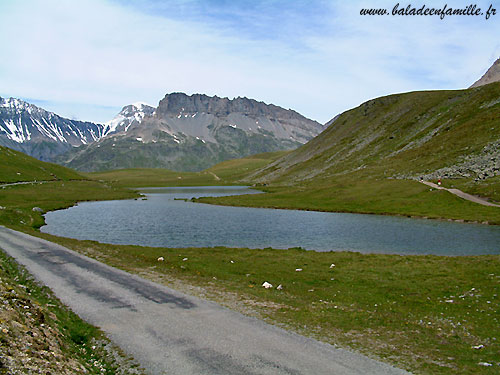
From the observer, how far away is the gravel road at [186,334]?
590 inches

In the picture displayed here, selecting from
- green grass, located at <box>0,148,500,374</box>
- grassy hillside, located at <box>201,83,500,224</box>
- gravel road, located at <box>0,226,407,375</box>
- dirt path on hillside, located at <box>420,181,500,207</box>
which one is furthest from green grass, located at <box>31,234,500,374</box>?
dirt path on hillside, located at <box>420,181,500,207</box>

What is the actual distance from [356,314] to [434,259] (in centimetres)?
2331

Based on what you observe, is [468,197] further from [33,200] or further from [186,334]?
[33,200]

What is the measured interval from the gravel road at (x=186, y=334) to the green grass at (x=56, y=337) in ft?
2.32

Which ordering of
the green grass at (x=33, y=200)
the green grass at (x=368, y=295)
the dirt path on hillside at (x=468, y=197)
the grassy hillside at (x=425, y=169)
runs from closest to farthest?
the green grass at (x=368, y=295), the green grass at (x=33, y=200), the dirt path on hillside at (x=468, y=197), the grassy hillside at (x=425, y=169)

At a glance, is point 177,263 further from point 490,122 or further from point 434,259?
point 490,122

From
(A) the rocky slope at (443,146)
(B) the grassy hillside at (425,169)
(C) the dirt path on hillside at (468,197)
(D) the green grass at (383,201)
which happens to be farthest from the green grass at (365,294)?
(A) the rocky slope at (443,146)

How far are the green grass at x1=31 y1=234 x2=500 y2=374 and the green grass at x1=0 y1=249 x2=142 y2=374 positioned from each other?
28.3 feet

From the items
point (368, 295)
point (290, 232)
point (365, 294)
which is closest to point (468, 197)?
point (290, 232)

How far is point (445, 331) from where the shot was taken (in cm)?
1973

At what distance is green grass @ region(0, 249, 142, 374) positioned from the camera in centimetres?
1303

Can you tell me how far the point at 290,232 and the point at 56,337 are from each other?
55274 mm

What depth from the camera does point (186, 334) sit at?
18109 mm

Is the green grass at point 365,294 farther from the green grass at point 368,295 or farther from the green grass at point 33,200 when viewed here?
the green grass at point 33,200
